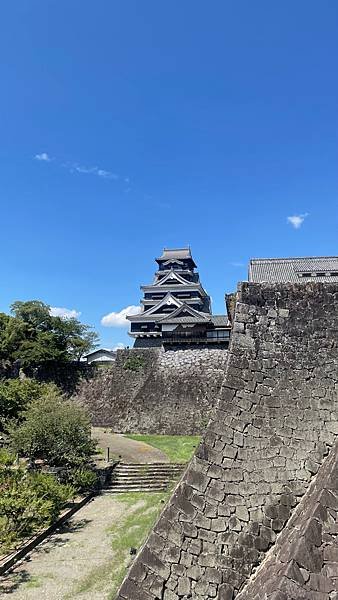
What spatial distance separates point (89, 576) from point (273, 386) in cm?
587

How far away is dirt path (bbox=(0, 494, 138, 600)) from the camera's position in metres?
6.62

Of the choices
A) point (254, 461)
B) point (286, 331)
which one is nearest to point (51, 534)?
point (254, 461)

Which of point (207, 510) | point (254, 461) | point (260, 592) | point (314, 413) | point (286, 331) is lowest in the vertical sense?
point (260, 592)

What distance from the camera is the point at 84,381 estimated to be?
24562 millimetres

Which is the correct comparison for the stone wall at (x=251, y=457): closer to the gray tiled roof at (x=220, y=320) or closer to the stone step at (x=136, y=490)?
the stone step at (x=136, y=490)

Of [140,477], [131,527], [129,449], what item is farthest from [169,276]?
[131,527]

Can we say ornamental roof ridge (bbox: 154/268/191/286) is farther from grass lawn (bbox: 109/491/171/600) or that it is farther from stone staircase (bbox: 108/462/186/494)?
grass lawn (bbox: 109/491/171/600)

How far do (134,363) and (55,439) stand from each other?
10935 millimetres

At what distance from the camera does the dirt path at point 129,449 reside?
1578 centimetres

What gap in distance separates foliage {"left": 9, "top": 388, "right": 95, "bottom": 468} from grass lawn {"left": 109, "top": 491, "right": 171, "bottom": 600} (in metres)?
1.99

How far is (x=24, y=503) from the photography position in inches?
329

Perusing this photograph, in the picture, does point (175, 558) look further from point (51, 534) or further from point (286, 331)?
point (51, 534)

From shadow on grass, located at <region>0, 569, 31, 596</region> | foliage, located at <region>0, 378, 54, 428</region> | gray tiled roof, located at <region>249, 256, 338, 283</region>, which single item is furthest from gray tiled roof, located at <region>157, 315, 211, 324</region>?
shadow on grass, located at <region>0, 569, 31, 596</region>

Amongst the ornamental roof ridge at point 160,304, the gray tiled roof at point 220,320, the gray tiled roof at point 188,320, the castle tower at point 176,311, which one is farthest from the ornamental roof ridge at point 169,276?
the gray tiled roof at point 188,320
